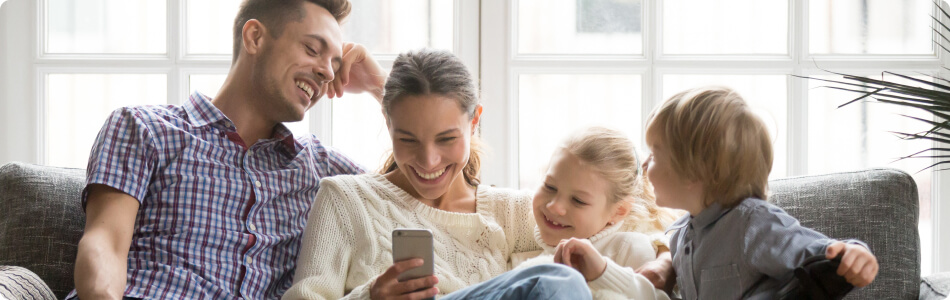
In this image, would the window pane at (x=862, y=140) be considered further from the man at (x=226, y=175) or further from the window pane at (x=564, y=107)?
the man at (x=226, y=175)

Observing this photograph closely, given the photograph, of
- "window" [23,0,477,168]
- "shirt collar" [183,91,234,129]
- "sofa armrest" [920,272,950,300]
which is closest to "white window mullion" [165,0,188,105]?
"window" [23,0,477,168]

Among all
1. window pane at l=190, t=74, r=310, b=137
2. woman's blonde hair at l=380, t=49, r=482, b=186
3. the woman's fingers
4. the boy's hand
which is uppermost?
window pane at l=190, t=74, r=310, b=137

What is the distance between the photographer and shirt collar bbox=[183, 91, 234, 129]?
1948 millimetres

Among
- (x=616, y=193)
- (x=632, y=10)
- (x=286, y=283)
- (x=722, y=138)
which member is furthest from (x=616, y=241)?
(x=632, y=10)

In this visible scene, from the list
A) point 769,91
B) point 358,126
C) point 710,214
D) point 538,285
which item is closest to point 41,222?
point 358,126

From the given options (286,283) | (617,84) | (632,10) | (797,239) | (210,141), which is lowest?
(286,283)

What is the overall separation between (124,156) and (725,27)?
190 centimetres

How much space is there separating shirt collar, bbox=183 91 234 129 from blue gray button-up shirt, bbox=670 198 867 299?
1083 millimetres

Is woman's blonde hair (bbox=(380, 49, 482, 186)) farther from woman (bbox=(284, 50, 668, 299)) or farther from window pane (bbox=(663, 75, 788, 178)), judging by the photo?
window pane (bbox=(663, 75, 788, 178))

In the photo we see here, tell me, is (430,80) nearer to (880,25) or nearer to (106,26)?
(106,26)

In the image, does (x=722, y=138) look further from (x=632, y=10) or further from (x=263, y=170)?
(x=632, y=10)

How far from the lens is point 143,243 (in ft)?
6.06

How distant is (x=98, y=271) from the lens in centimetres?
167

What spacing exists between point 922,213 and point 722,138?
1702 millimetres
